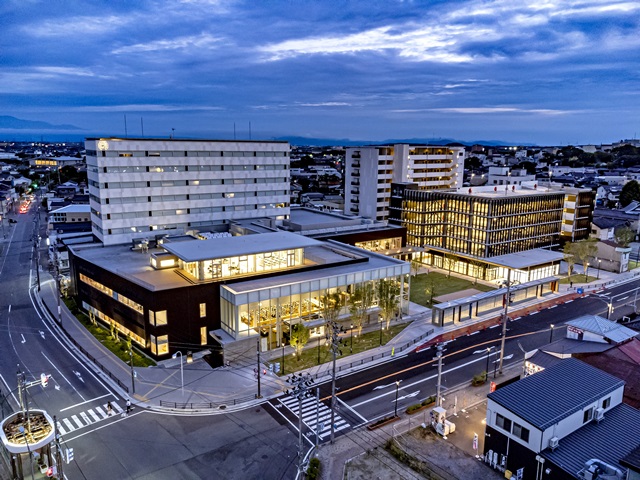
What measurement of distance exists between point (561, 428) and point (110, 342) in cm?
4618

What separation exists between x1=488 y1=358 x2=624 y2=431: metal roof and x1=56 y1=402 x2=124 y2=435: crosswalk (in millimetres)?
30729

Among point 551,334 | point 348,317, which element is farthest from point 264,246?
point 551,334

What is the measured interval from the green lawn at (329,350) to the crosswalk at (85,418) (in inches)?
597

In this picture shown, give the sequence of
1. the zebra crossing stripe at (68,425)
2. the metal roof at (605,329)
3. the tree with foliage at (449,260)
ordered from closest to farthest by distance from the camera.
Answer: the zebra crossing stripe at (68,425), the metal roof at (605,329), the tree with foliage at (449,260)

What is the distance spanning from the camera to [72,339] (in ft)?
174

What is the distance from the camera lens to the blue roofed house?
28.4 m

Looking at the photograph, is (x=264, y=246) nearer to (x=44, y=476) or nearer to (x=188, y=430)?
(x=188, y=430)

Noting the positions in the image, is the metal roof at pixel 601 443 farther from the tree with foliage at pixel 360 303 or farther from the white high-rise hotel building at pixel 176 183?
the white high-rise hotel building at pixel 176 183

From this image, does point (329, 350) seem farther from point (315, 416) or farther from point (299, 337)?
point (315, 416)

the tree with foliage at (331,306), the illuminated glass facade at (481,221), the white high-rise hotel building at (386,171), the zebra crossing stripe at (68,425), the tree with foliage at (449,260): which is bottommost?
the zebra crossing stripe at (68,425)

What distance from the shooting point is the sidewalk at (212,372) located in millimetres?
40188

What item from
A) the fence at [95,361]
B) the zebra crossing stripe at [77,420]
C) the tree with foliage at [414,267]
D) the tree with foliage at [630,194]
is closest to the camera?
the zebra crossing stripe at [77,420]

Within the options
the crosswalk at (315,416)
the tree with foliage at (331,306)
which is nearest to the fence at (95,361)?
the crosswalk at (315,416)

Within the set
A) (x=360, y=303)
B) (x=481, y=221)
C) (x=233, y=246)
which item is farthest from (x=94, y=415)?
(x=481, y=221)
